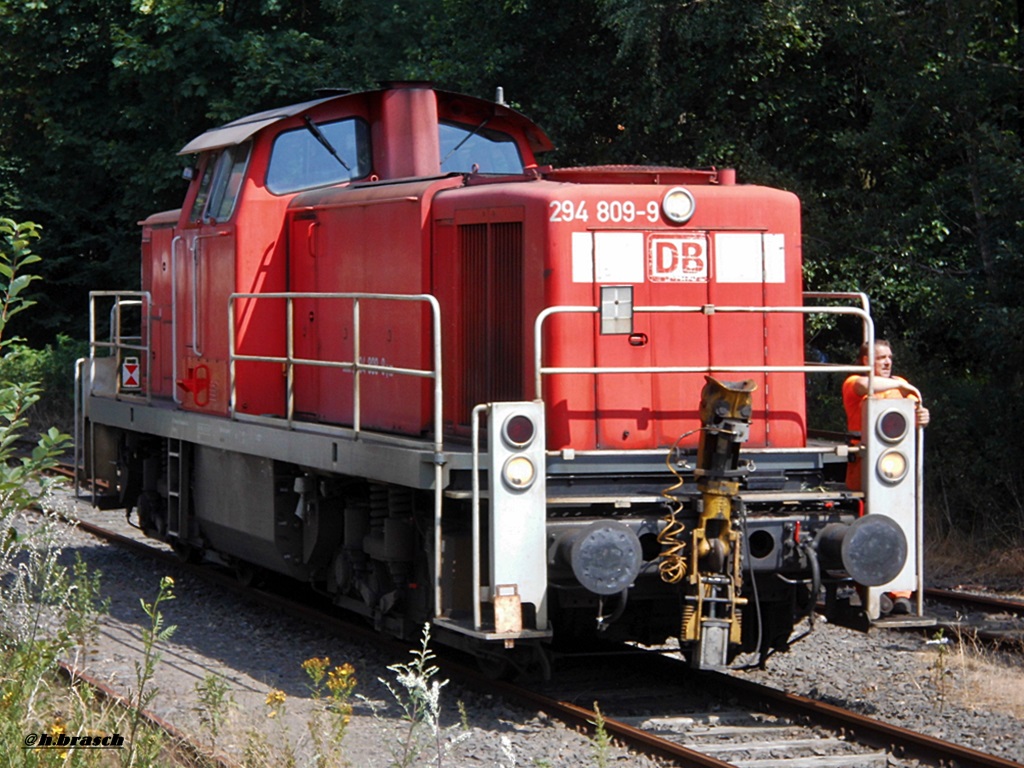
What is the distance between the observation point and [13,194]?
2430 cm

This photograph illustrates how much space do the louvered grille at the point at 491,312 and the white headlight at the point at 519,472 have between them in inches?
37.2

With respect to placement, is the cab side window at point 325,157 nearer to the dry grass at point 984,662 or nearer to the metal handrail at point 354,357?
the metal handrail at point 354,357

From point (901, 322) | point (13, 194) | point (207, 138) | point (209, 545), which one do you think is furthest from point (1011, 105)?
point (13, 194)

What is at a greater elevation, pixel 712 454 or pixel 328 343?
pixel 328 343

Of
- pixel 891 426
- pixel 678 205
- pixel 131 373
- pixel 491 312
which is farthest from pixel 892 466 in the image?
pixel 131 373

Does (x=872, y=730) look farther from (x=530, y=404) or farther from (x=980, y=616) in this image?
(x=980, y=616)

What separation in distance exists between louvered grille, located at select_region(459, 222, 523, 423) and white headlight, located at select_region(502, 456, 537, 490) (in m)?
0.95

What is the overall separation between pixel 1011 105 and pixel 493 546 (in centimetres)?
818

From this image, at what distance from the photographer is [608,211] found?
22.9ft

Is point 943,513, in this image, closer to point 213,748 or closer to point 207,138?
point 207,138

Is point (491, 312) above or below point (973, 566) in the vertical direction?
above

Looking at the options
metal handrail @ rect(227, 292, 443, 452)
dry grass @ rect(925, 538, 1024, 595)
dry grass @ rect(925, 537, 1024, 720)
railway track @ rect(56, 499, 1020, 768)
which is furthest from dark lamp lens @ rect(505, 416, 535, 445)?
dry grass @ rect(925, 538, 1024, 595)

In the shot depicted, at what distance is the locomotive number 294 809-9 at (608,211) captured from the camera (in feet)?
22.8

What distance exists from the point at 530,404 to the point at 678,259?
4.37 ft
